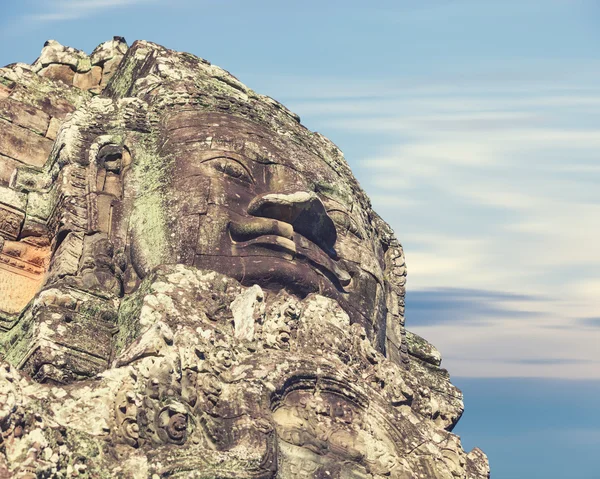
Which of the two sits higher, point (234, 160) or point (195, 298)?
point (234, 160)

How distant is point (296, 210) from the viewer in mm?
16172

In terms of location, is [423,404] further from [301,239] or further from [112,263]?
[112,263]

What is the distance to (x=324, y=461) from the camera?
45.1ft

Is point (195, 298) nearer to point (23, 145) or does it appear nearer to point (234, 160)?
point (234, 160)

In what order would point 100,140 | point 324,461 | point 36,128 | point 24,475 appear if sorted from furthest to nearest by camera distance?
point 36,128 → point 100,140 → point 324,461 → point 24,475

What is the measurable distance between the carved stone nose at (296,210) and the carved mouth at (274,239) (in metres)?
0.09

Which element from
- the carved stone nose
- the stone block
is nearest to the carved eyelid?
the carved stone nose

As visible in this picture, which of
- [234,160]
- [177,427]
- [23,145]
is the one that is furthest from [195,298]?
[23,145]

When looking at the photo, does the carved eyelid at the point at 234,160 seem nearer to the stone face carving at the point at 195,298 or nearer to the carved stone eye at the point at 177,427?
the stone face carving at the point at 195,298

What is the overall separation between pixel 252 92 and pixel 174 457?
27.4 ft

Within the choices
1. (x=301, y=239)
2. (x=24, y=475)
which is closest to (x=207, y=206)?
(x=301, y=239)

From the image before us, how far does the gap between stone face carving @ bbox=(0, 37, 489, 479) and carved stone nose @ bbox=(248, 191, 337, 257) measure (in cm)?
3

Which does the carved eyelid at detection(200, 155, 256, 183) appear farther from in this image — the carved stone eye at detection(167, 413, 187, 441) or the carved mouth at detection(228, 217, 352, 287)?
the carved stone eye at detection(167, 413, 187, 441)

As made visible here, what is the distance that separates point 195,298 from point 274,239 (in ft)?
4.78
